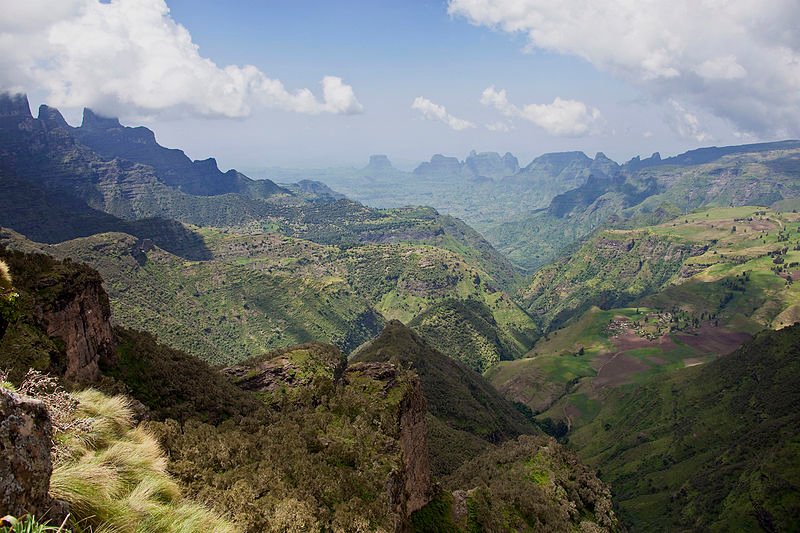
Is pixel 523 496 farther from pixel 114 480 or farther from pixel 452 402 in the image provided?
pixel 452 402

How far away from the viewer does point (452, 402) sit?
14125 cm

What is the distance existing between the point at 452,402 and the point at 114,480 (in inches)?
5360

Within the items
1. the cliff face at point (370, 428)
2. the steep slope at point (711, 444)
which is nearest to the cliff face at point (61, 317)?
the cliff face at point (370, 428)

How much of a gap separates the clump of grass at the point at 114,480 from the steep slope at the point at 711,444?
126542 mm

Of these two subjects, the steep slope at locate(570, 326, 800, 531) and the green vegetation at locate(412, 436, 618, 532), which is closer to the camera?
the green vegetation at locate(412, 436, 618, 532)

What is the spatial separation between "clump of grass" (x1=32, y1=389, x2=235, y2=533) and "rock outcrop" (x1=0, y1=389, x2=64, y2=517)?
0.98m

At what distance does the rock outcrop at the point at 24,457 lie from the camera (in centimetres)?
704

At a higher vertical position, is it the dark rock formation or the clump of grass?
the clump of grass

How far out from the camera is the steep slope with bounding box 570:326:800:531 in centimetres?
10831

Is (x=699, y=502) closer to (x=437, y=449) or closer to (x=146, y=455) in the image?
(x=437, y=449)

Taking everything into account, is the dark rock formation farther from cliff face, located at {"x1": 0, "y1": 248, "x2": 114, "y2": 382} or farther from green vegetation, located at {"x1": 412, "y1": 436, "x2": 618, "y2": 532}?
cliff face, located at {"x1": 0, "y1": 248, "x2": 114, "y2": 382}

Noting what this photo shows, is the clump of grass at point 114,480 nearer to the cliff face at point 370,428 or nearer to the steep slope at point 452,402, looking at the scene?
the cliff face at point 370,428

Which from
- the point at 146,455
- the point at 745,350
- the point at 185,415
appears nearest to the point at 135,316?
the point at 185,415

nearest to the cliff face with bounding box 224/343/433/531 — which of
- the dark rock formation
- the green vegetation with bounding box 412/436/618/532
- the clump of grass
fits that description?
the dark rock formation
